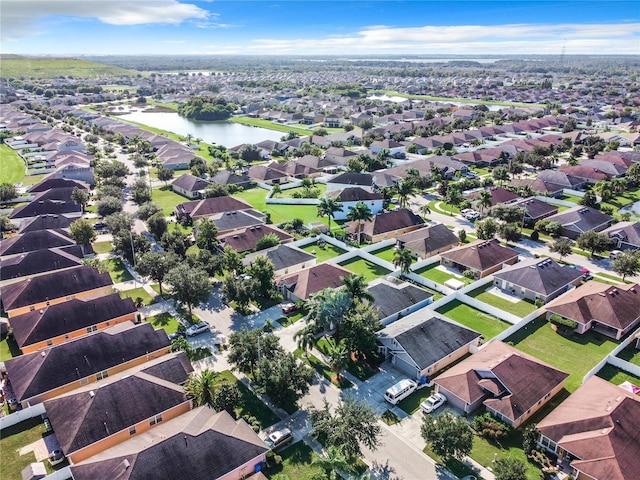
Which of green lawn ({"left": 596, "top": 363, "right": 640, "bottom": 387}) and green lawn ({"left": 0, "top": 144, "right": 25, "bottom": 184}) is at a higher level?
green lawn ({"left": 0, "top": 144, "right": 25, "bottom": 184})

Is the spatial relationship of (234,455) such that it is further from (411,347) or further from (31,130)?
(31,130)

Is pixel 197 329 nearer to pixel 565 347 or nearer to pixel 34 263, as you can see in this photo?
pixel 34 263

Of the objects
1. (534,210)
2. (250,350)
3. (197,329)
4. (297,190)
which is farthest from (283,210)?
(250,350)

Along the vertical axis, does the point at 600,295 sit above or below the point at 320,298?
below

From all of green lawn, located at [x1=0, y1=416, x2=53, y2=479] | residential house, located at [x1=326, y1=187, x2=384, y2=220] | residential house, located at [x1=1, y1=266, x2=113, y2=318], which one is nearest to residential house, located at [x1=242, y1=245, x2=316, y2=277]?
residential house, located at [x1=1, y1=266, x2=113, y2=318]

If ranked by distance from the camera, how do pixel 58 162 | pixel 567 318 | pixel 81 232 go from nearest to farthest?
1. pixel 567 318
2. pixel 81 232
3. pixel 58 162

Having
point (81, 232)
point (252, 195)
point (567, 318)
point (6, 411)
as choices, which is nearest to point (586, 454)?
point (567, 318)

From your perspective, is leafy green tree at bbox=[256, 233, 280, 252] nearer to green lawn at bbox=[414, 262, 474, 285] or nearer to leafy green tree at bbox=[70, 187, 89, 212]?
green lawn at bbox=[414, 262, 474, 285]
